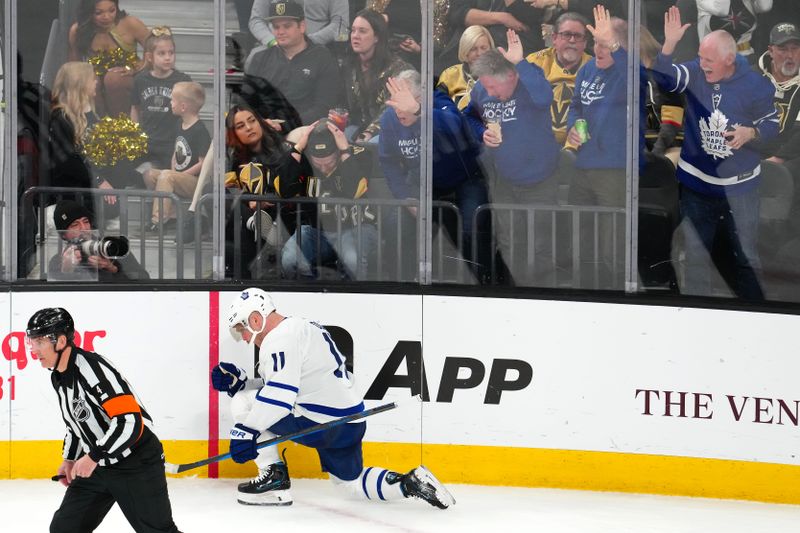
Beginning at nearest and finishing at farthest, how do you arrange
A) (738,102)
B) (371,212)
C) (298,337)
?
(298,337) → (738,102) → (371,212)

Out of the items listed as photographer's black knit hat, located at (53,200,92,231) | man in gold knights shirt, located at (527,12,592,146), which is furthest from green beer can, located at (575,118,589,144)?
photographer's black knit hat, located at (53,200,92,231)

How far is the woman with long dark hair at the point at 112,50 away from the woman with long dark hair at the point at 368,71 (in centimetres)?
94

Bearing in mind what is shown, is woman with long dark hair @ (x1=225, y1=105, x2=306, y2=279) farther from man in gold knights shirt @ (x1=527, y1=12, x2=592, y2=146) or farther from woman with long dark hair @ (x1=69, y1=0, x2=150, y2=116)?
man in gold knights shirt @ (x1=527, y1=12, x2=592, y2=146)

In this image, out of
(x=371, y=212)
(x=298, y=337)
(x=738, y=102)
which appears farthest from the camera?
(x=371, y=212)

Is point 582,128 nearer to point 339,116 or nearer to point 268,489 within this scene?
point 339,116

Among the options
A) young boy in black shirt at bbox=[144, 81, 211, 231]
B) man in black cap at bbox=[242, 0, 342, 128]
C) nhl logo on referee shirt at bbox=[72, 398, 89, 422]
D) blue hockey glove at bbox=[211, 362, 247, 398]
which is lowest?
blue hockey glove at bbox=[211, 362, 247, 398]

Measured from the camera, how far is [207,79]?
6.22 meters

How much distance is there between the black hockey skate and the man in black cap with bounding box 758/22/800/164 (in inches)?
78.8

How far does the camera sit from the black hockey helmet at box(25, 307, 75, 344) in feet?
13.4

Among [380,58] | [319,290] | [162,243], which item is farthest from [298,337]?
[380,58]

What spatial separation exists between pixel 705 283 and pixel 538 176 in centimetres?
88

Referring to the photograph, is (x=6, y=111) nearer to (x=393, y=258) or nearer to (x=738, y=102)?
(x=393, y=258)

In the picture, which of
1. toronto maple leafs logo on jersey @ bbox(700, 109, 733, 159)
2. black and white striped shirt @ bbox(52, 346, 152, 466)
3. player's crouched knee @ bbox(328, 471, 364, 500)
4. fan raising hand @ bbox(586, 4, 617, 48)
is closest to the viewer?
black and white striped shirt @ bbox(52, 346, 152, 466)

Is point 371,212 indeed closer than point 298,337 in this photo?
No
